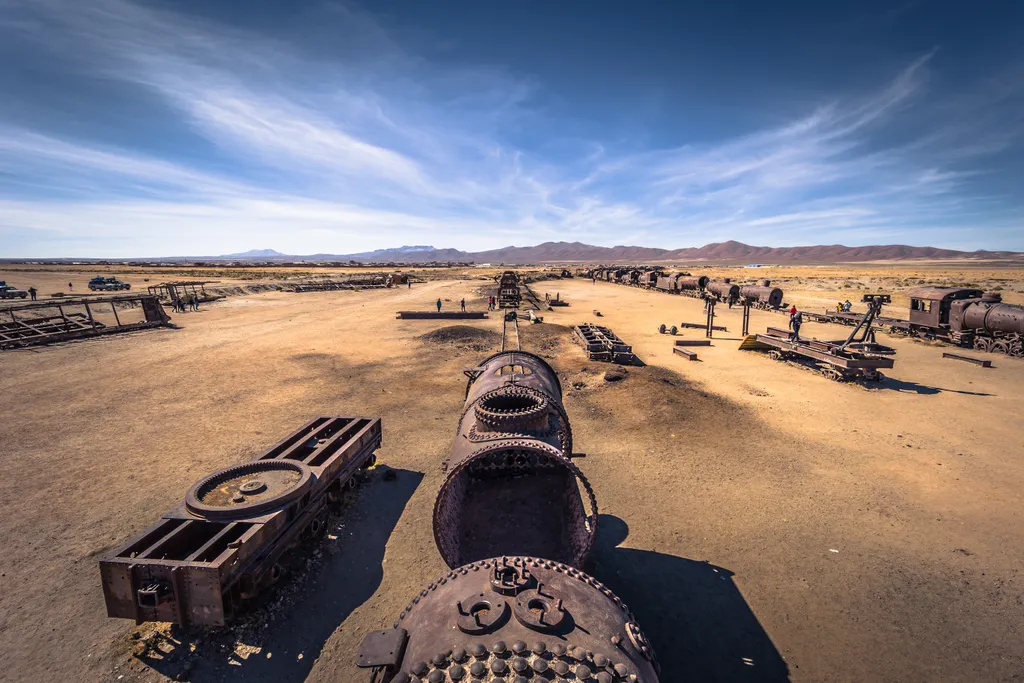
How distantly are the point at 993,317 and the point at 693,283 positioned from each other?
28.7 meters

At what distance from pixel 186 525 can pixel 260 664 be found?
2112 mm

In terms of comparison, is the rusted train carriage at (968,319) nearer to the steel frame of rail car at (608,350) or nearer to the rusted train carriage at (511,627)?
the steel frame of rail car at (608,350)

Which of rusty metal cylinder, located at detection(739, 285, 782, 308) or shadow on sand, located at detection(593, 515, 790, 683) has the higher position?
rusty metal cylinder, located at detection(739, 285, 782, 308)

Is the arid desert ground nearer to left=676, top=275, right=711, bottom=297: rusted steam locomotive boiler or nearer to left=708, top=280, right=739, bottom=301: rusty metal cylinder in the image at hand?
left=708, top=280, right=739, bottom=301: rusty metal cylinder

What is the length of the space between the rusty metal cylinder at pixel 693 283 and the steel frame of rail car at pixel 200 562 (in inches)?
1847

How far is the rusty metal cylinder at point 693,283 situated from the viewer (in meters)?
46.1

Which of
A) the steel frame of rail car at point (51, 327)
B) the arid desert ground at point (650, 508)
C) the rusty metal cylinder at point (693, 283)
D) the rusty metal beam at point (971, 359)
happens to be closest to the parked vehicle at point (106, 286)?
the steel frame of rail car at point (51, 327)

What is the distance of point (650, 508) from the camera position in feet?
27.4

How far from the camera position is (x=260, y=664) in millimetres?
5172

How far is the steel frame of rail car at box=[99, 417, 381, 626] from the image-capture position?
16.4 feet

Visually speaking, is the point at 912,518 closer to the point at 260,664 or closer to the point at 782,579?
the point at 782,579

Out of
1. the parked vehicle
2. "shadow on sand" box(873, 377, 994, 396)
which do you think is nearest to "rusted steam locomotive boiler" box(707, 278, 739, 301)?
"shadow on sand" box(873, 377, 994, 396)

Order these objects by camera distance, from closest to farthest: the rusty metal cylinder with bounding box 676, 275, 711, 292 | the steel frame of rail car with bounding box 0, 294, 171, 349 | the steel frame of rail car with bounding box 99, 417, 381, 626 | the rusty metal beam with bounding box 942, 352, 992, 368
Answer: the steel frame of rail car with bounding box 99, 417, 381, 626 → the rusty metal beam with bounding box 942, 352, 992, 368 → the steel frame of rail car with bounding box 0, 294, 171, 349 → the rusty metal cylinder with bounding box 676, 275, 711, 292

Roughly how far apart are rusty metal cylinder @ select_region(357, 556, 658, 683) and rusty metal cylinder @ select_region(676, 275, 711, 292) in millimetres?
47424
